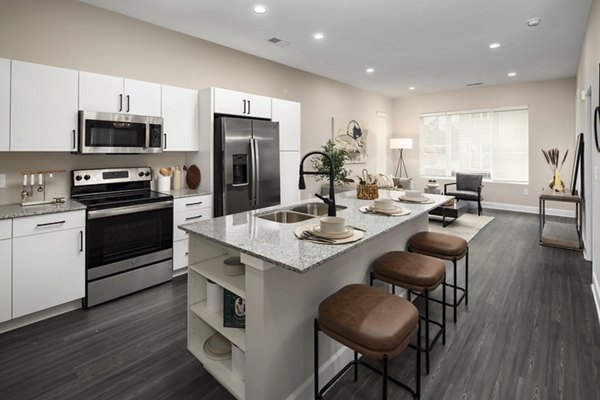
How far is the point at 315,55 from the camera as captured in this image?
4.91 meters

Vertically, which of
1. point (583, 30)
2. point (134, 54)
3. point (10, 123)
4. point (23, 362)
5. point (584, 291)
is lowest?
point (23, 362)

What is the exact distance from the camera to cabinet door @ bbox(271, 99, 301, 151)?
447 centimetres

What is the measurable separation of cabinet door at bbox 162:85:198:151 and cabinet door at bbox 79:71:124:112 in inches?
18.8

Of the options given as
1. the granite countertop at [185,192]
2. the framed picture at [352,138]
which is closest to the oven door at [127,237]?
the granite countertop at [185,192]

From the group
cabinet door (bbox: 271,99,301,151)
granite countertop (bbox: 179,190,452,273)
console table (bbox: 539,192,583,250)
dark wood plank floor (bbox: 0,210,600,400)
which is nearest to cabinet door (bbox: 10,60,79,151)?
dark wood plank floor (bbox: 0,210,600,400)

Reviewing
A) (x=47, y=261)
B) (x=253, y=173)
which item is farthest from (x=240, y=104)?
(x=47, y=261)

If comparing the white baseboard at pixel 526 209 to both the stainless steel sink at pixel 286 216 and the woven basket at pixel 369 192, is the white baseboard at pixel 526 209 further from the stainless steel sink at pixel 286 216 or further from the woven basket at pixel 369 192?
the stainless steel sink at pixel 286 216

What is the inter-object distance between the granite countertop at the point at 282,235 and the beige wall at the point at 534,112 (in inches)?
238

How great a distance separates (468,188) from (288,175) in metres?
4.72

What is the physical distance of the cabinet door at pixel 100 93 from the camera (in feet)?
9.61

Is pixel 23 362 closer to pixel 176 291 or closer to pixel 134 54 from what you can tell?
pixel 176 291

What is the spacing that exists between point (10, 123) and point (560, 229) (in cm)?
718

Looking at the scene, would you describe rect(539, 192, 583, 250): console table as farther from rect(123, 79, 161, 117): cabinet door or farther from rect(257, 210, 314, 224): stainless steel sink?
rect(123, 79, 161, 117): cabinet door

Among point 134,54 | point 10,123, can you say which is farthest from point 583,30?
point 10,123
